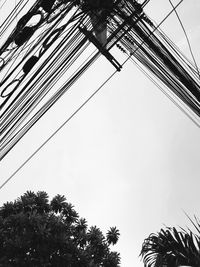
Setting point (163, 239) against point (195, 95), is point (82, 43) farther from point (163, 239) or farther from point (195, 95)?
point (163, 239)

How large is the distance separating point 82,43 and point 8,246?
6.30 m

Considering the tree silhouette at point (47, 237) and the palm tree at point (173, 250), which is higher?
the tree silhouette at point (47, 237)

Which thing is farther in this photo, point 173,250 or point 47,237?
point 47,237

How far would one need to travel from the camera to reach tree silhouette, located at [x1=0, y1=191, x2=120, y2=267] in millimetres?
6809

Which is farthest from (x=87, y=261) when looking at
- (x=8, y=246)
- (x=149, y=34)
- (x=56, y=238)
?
(x=149, y=34)

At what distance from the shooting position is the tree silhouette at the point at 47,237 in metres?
6.81

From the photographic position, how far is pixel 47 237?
7.11 m

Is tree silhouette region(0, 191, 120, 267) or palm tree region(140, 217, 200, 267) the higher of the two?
tree silhouette region(0, 191, 120, 267)

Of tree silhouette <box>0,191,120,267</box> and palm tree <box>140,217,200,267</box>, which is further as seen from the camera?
tree silhouette <box>0,191,120,267</box>

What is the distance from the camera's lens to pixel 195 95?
8.09ft

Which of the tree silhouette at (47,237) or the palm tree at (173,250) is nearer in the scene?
the palm tree at (173,250)

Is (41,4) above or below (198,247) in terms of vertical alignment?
above

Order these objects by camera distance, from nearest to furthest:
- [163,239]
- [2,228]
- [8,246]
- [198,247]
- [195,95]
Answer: [195,95], [198,247], [163,239], [8,246], [2,228]

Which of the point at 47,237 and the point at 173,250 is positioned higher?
the point at 47,237
